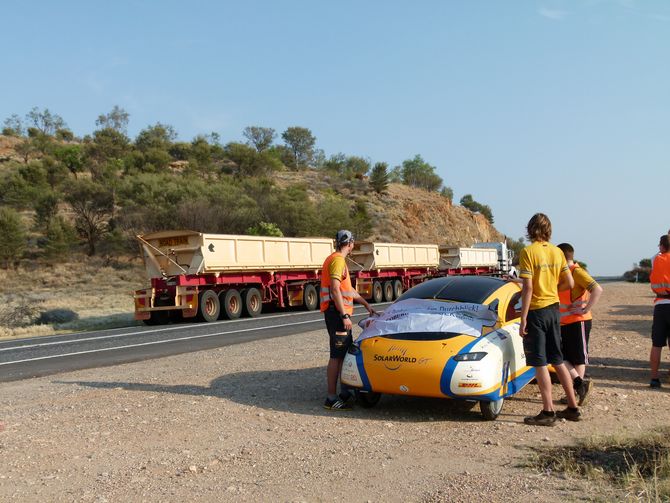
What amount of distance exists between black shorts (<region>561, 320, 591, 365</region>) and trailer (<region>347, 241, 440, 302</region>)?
2251 cm

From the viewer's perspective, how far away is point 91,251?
44.7 meters

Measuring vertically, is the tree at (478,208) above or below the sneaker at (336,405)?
above

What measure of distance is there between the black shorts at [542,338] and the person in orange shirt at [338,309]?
184 centimetres

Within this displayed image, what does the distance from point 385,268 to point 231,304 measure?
35.5 feet

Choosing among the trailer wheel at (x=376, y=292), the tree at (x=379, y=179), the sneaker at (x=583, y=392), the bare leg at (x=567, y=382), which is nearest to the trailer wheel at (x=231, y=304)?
the trailer wheel at (x=376, y=292)

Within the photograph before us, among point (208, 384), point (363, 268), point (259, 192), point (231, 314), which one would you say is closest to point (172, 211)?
point (259, 192)

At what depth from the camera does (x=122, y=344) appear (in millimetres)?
14922

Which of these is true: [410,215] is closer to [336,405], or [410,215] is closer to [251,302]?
[251,302]

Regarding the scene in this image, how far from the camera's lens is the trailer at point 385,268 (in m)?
30.7

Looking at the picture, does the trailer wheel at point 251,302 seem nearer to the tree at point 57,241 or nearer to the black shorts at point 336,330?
the black shorts at point 336,330

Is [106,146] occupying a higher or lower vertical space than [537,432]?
higher

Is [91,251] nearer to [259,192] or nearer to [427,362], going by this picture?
[259,192]

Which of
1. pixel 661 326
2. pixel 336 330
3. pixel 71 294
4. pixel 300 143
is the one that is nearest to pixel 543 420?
pixel 336 330

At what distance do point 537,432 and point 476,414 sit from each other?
854 mm
